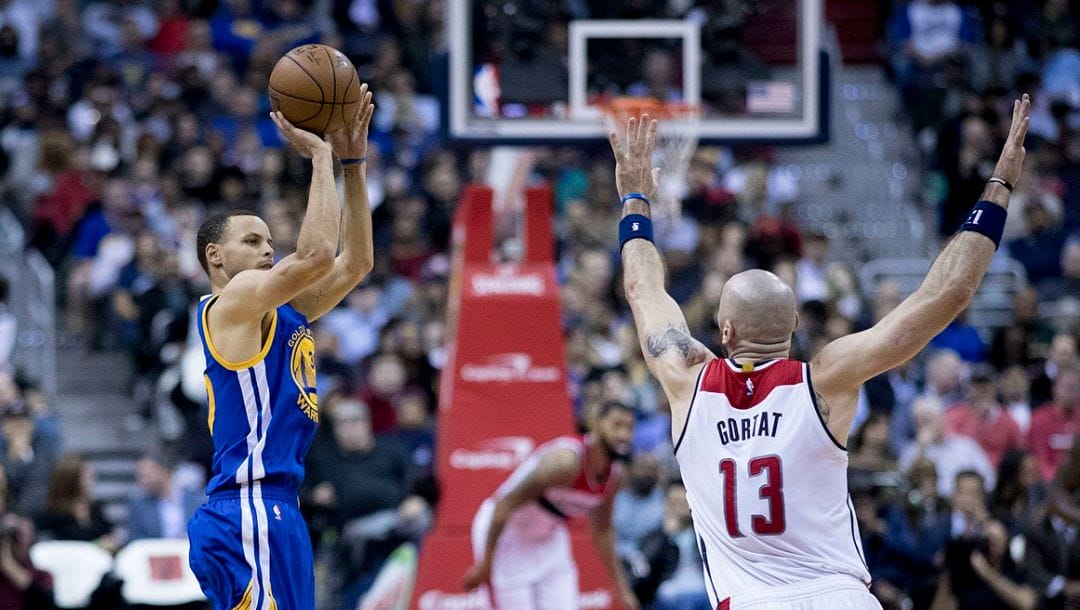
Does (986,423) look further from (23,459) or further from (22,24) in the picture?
(22,24)

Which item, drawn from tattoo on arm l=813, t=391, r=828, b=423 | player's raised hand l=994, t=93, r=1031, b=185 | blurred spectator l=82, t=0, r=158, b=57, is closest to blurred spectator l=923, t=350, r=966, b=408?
player's raised hand l=994, t=93, r=1031, b=185

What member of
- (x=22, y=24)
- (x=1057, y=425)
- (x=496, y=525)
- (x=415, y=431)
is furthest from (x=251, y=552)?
(x=22, y=24)

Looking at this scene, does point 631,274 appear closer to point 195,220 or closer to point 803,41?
point 803,41

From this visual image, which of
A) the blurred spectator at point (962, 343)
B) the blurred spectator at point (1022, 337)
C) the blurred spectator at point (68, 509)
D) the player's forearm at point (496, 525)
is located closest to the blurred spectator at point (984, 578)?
the player's forearm at point (496, 525)

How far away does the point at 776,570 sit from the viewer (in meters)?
4.61

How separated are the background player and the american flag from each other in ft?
9.16

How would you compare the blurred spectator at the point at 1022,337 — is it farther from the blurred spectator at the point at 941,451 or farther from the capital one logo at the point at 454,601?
the capital one logo at the point at 454,601

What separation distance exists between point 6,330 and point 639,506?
211 inches

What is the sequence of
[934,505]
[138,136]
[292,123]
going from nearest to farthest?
[292,123] → [934,505] → [138,136]

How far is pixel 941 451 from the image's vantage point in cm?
1191

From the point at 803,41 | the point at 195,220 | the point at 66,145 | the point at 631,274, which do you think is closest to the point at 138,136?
the point at 66,145

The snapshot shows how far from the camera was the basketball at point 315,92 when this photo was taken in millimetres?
5691

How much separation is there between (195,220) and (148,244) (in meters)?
0.67

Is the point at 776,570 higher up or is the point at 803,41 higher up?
the point at 803,41
